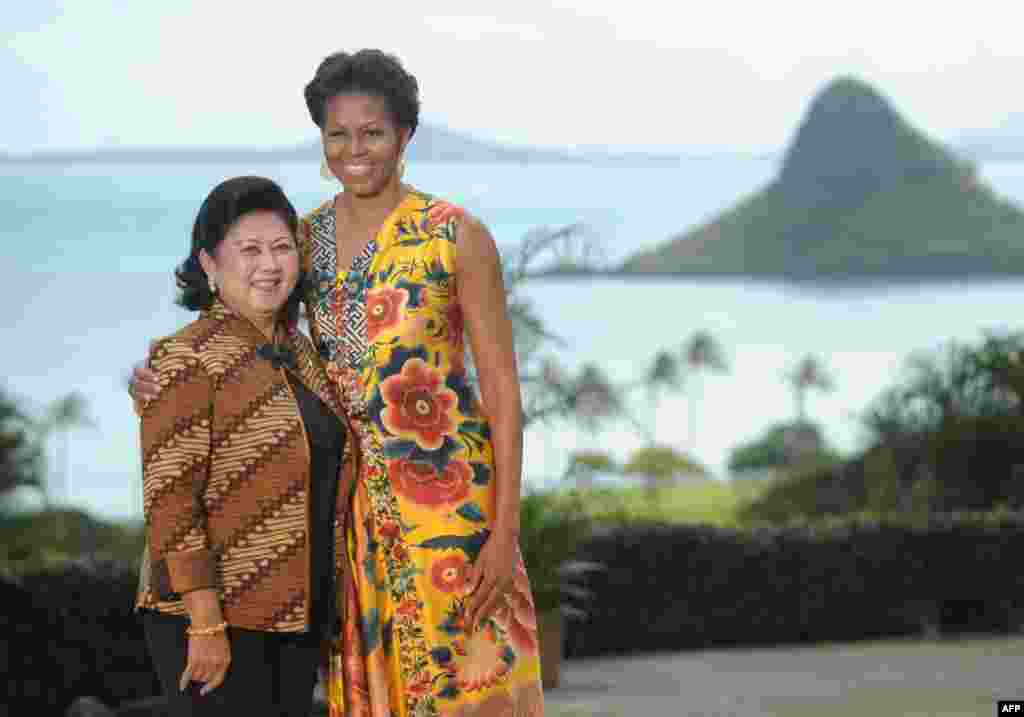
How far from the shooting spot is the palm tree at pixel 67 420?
29766 mm

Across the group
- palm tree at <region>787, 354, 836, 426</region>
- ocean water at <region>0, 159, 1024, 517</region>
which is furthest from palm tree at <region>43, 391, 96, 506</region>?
palm tree at <region>787, 354, 836, 426</region>

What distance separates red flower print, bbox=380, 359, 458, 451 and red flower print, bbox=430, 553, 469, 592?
0.19 metres

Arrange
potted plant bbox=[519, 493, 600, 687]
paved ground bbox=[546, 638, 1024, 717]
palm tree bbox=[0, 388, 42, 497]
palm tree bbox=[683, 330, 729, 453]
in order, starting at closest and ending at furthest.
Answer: paved ground bbox=[546, 638, 1024, 717]
potted plant bbox=[519, 493, 600, 687]
palm tree bbox=[0, 388, 42, 497]
palm tree bbox=[683, 330, 729, 453]

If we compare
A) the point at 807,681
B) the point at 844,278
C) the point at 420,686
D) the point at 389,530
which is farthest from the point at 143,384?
the point at 844,278

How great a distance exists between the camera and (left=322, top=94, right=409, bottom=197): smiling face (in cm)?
287

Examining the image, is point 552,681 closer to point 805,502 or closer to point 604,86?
point 805,502

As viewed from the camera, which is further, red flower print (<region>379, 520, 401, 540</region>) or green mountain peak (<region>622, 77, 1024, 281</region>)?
green mountain peak (<region>622, 77, 1024, 281</region>)

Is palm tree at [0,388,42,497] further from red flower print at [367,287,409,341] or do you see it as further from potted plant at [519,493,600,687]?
red flower print at [367,287,409,341]

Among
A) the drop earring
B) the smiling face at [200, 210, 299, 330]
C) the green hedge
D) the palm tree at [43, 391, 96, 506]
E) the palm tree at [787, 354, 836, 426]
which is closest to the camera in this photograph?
the smiling face at [200, 210, 299, 330]

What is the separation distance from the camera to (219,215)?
269 cm

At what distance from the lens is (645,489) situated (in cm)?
3416

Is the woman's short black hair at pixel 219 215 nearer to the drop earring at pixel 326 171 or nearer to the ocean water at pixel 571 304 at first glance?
the drop earring at pixel 326 171

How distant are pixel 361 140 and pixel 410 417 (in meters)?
0.48

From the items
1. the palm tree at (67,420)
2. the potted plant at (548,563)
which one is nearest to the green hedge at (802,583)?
the potted plant at (548,563)
